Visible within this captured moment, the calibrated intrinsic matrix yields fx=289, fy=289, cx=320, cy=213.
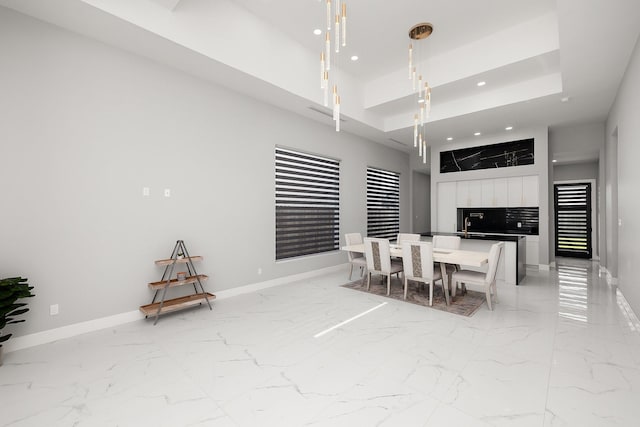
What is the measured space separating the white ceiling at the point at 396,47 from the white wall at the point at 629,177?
0.31 meters

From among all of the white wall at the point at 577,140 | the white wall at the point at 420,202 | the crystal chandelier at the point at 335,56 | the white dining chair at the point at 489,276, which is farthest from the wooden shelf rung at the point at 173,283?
the white wall at the point at 577,140

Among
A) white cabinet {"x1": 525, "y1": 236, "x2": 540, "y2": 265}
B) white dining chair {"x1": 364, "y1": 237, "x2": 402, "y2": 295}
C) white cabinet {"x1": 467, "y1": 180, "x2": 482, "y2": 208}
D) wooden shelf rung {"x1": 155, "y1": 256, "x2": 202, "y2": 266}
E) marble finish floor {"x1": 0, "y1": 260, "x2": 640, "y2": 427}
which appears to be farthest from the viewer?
white cabinet {"x1": 467, "y1": 180, "x2": 482, "y2": 208}

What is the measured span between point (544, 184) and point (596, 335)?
4177 mm

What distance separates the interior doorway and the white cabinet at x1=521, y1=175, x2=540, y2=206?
268 cm

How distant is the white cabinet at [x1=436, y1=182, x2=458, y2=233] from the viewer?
24.7ft

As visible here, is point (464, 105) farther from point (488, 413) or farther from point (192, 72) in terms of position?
point (488, 413)

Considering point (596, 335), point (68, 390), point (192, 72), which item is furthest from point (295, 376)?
point (192, 72)

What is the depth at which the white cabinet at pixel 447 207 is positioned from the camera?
754 centimetres

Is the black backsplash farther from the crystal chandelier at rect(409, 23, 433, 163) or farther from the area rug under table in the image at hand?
the crystal chandelier at rect(409, 23, 433, 163)

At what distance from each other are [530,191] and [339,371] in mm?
6333

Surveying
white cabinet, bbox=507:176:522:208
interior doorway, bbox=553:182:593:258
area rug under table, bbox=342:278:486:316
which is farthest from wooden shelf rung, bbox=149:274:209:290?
interior doorway, bbox=553:182:593:258

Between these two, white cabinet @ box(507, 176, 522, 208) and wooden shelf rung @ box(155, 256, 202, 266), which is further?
white cabinet @ box(507, 176, 522, 208)

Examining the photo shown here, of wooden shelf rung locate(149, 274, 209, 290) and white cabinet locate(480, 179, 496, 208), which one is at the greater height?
white cabinet locate(480, 179, 496, 208)

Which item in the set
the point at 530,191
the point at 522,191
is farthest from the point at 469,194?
the point at 530,191
